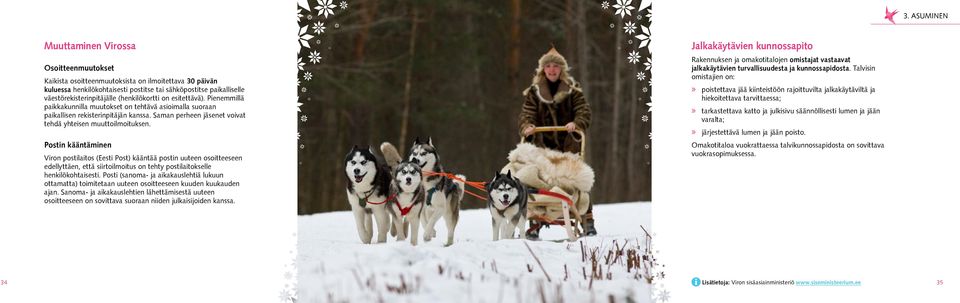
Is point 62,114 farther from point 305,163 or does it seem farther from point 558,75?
point 305,163

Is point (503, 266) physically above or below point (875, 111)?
below

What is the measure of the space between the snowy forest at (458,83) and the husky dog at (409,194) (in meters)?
6.52

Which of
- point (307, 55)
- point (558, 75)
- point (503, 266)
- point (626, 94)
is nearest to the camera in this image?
point (503, 266)

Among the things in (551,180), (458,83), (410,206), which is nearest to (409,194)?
(410,206)

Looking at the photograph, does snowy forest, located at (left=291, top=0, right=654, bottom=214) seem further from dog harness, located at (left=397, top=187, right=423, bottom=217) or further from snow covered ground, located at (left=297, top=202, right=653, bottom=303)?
snow covered ground, located at (left=297, top=202, right=653, bottom=303)

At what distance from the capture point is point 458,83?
614 inches

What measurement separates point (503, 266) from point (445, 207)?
1029 millimetres

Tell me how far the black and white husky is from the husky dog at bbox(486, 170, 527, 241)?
90 centimetres

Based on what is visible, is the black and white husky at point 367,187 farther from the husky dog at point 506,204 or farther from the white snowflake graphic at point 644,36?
the white snowflake graphic at point 644,36

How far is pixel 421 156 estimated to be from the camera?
20.0 feet

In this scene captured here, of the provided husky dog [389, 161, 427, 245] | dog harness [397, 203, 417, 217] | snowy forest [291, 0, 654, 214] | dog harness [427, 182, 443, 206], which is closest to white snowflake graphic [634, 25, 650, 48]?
dog harness [427, 182, 443, 206]

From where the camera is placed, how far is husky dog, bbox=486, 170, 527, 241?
6406 mm

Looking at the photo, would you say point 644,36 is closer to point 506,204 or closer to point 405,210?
point 506,204

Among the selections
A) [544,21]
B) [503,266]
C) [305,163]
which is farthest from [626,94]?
[503,266]
